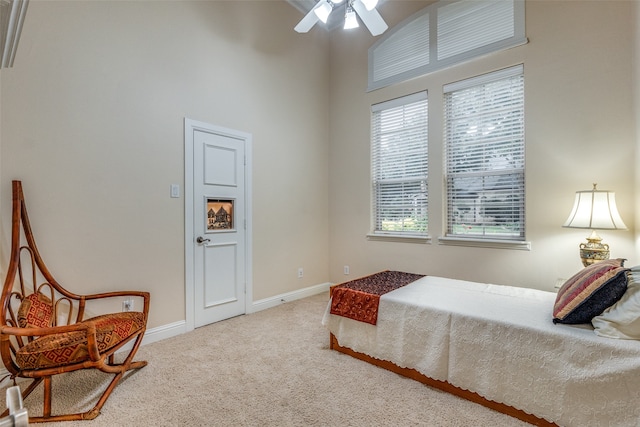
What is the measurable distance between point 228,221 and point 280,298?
1.24 metres

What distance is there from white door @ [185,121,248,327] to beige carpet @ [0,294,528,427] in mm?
609

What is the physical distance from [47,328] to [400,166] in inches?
145

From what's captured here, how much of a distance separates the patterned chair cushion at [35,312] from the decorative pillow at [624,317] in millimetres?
3270

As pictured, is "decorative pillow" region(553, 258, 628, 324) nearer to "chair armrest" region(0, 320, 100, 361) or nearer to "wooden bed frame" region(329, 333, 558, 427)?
"wooden bed frame" region(329, 333, 558, 427)

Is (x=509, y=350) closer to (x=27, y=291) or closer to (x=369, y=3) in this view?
(x=369, y=3)

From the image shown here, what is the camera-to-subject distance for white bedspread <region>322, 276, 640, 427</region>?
1506 millimetres

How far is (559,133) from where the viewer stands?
9.46ft

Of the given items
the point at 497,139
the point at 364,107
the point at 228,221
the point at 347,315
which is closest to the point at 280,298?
the point at 228,221

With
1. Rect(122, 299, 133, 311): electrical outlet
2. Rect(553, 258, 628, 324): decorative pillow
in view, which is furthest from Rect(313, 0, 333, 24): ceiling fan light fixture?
Rect(122, 299, 133, 311): electrical outlet

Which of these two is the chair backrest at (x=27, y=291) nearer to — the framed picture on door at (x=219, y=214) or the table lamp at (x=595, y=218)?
the framed picture on door at (x=219, y=214)

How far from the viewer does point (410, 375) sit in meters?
2.19

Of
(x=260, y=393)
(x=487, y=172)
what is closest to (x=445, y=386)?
(x=260, y=393)

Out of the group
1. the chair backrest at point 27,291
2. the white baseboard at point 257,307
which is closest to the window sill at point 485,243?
the white baseboard at point 257,307

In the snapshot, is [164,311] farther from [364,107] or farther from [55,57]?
[364,107]
